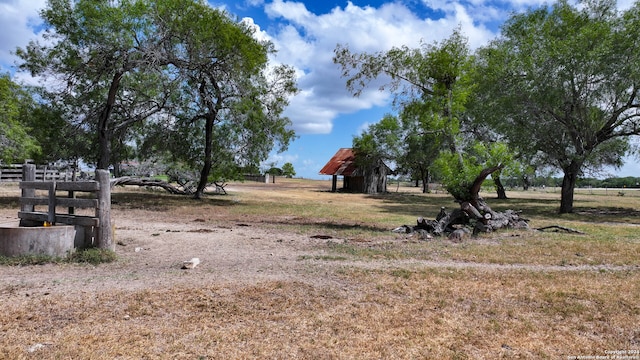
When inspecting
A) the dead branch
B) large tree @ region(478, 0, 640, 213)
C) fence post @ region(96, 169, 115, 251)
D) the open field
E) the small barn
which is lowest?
the open field

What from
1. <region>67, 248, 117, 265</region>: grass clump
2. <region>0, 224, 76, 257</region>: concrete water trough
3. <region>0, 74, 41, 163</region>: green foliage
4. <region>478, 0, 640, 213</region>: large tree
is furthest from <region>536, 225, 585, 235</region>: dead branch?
<region>0, 74, 41, 163</region>: green foliage

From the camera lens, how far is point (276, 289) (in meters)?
6.27

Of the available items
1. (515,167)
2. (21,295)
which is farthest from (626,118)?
(21,295)

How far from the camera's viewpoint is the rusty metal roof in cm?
4797

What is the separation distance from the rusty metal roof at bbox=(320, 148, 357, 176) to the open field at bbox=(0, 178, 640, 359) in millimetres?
37541

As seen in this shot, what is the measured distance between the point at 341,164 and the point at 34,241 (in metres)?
42.9

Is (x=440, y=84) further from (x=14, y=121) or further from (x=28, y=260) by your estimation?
(x=14, y=121)

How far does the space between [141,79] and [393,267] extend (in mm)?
20377

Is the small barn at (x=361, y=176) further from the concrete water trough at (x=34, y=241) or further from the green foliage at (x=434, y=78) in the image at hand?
the concrete water trough at (x=34, y=241)

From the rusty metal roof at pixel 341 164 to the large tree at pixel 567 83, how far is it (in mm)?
24834

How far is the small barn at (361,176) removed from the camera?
46.9 metres

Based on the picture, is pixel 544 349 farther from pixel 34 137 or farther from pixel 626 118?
Answer: pixel 34 137

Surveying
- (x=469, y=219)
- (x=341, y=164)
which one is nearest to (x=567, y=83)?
(x=469, y=219)

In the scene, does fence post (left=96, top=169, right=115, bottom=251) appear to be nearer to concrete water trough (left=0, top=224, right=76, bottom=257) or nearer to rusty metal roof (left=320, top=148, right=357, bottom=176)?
concrete water trough (left=0, top=224, right=76, bottom=257)
